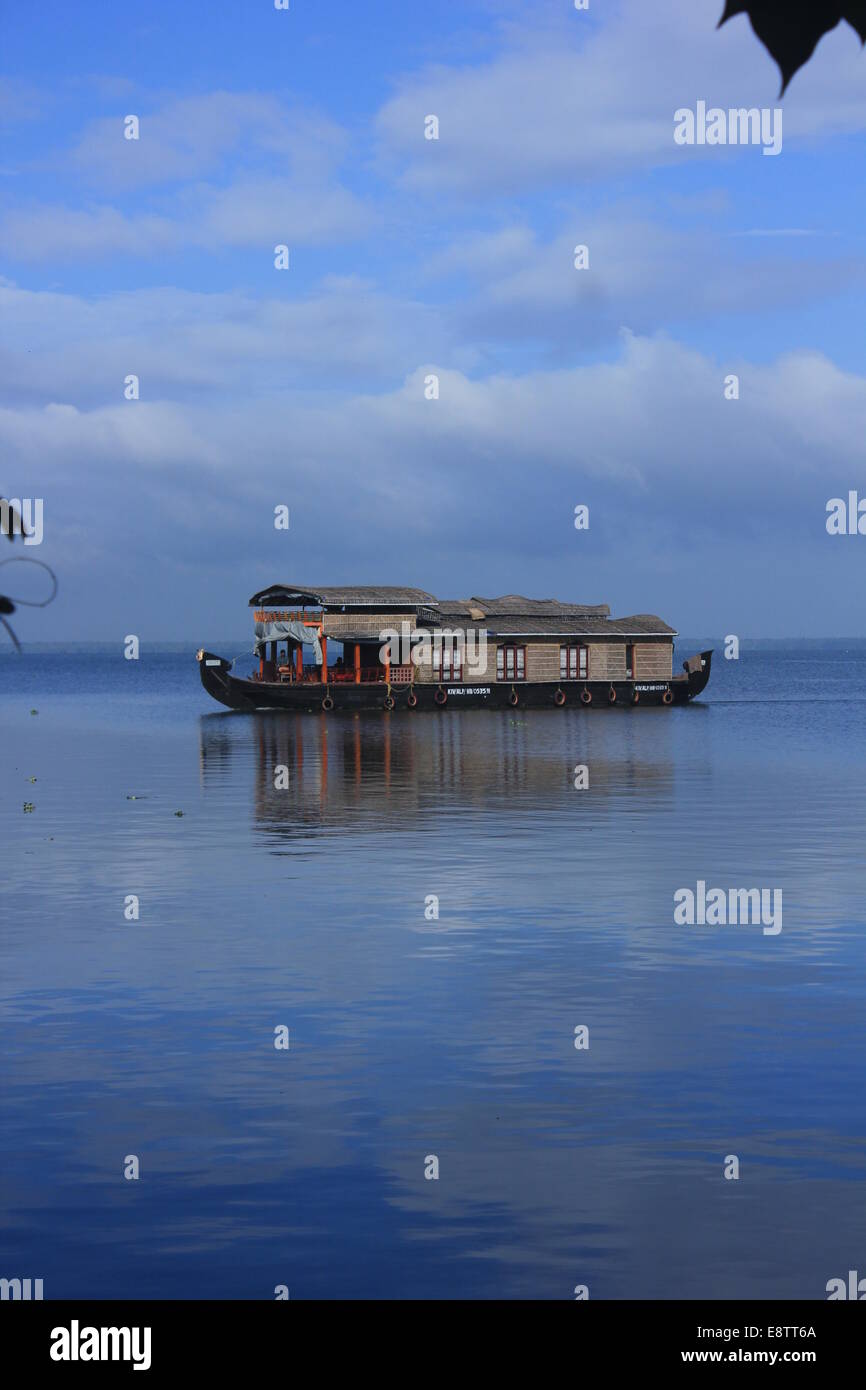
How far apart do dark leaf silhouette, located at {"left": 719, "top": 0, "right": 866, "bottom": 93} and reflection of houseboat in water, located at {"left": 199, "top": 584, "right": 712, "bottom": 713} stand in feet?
265

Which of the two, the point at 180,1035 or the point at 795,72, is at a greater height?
the point at 795,72

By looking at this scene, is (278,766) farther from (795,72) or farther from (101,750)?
(795,72)

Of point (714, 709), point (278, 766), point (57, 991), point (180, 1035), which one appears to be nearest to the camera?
point (180, 1035)

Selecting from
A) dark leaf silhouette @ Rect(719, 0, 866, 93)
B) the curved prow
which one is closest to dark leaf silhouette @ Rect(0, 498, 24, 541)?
dark leaf silhouette @ Rect(719, 0, 866, 93)

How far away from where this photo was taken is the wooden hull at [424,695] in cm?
8569

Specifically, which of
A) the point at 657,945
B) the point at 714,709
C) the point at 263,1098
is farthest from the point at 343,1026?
the point at 714,709

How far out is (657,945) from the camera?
2230 cm

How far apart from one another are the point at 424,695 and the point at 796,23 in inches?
3328

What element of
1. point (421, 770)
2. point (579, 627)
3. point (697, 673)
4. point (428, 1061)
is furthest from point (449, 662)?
point (428, 1061)

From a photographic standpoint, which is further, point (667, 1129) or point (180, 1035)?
point (180, 1035)

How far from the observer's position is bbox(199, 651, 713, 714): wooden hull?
281ft

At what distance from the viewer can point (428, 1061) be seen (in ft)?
53.0
